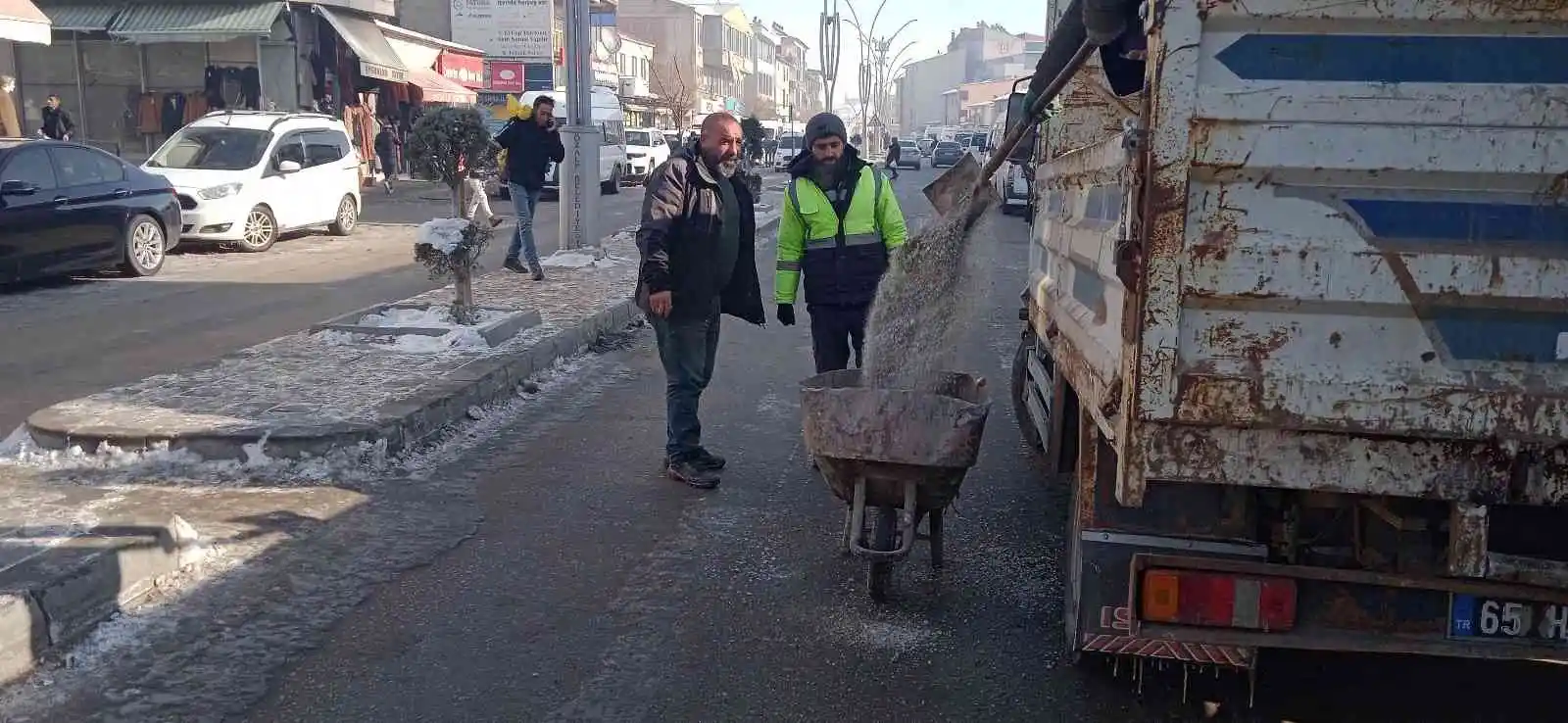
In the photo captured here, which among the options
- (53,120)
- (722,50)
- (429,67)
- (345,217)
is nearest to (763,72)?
(722,50)

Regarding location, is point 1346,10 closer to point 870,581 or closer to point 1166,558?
point 1166,558

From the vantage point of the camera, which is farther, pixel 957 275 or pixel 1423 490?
pixel 957 275

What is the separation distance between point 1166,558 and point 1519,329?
99cm

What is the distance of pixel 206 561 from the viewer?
4684mm

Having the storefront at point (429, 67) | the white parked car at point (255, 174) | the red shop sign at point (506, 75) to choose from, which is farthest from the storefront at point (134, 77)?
the red shop sign at point (506, 75)

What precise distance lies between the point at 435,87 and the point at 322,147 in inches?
593

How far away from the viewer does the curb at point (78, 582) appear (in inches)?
147

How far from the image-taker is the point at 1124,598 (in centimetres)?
348

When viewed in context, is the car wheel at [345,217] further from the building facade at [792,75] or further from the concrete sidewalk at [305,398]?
the building facade at [792,75]

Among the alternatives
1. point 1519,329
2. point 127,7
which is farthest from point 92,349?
point 127,7

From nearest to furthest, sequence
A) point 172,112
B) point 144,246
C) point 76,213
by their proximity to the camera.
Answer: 1. point 76,213
2. point 144,246
3. point 172,112

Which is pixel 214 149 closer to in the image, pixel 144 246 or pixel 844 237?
pixel 144 246

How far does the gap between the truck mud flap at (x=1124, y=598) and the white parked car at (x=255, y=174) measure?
14044 mm

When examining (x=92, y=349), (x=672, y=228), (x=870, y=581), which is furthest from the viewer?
(x=92, y=349)
